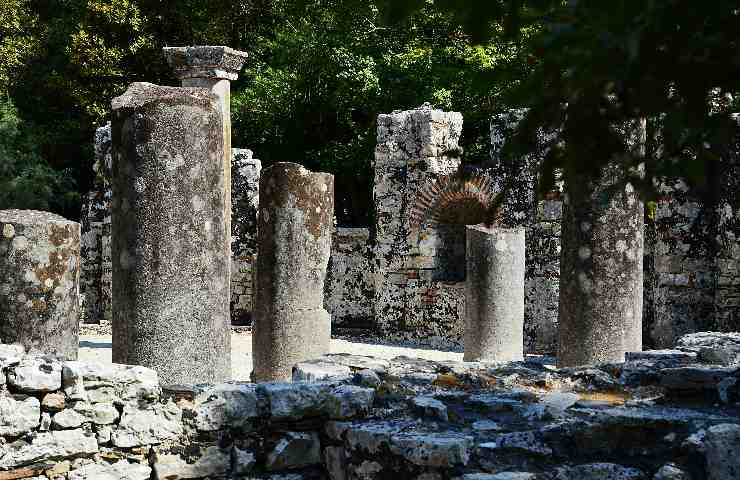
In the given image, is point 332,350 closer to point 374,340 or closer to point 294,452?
point 374,340

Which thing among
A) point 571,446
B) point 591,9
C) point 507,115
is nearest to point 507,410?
point 571,446

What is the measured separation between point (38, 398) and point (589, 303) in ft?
13.3

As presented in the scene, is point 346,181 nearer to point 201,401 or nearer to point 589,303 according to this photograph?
point 589,303

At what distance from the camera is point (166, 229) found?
6.04 meters

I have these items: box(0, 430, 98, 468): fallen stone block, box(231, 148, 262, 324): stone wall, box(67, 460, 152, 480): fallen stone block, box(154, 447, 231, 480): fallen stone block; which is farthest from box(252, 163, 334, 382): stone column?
box(231, 148, 262, 324): stone wall

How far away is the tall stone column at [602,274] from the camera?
22.5 ft

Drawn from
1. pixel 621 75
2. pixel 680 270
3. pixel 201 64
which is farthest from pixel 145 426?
pixel 680 270

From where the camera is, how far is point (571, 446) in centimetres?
462

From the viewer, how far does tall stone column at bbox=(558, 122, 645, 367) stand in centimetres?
686

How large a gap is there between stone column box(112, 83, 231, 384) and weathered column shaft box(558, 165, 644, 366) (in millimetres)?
2722

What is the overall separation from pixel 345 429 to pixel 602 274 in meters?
2.81

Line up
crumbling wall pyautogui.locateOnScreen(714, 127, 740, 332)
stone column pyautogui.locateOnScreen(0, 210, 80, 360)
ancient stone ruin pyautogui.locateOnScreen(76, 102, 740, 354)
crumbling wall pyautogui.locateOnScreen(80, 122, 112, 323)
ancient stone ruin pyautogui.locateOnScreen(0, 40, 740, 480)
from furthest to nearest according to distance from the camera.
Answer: crumbling wall pyautogui.locateOnScreen(80, 122, 112, 323) < ancient stone ruin pyautogui.locateOnScreen(76, 102, 740, 354) < crumbling wall pyautogui.locateOnScreen(714, 127, 740, 332) < stone column pyautogui.locateOnScreen(0, 210, 80, 360) < ancient stone ruin pyautogui.locateOnScreen(0, 40, 740, 480)

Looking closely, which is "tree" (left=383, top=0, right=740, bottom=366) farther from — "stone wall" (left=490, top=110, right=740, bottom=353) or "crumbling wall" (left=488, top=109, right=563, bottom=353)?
"crumbling wall" (left=488, top=109, right=563, bottom=353)

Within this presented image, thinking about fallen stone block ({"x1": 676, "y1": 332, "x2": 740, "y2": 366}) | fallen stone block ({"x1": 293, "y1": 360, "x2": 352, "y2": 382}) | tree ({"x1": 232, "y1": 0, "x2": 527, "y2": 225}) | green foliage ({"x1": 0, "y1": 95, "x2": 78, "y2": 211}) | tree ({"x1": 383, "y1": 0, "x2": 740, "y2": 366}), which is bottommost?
fallen stone block ({"x1": 293, "y1": 360, "x2": 352, "y2": 382})
